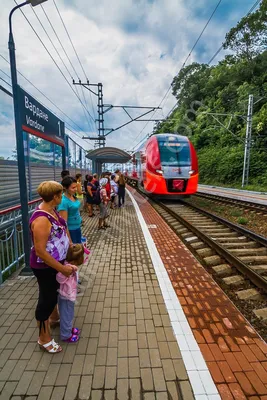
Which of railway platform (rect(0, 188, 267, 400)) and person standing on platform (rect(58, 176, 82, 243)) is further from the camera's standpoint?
person standing on platform (rect(58, 176, 82, 243))

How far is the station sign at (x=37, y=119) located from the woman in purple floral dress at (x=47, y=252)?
2.27 metres

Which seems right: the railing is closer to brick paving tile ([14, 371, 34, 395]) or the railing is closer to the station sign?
the station sign

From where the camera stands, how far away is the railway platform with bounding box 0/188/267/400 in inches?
77.1

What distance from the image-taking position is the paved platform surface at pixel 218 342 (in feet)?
6.53

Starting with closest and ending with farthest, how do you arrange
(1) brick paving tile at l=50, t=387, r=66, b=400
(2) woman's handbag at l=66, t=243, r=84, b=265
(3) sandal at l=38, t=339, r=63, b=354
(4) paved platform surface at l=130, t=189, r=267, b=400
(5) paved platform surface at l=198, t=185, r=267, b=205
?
(1) brick paving tile at l=50, t=387, r=66, b=400
(4) paved platform surface at l=130, t=189, r=267, b=400
(3) sandal at l=38, t=339, r=63, b=354
(2) woman's handbag at l=66, t=243, r=84, b=265
(5) paved platform surface at l=198, t=185, r=267, b=205

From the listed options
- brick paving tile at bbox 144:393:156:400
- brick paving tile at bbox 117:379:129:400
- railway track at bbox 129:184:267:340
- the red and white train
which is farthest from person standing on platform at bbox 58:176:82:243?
the red and white train

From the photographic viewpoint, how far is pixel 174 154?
1054 centimetres

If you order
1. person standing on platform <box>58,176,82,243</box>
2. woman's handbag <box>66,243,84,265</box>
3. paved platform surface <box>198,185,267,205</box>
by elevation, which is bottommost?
paved platform surface <box>198,185,267,205</box>

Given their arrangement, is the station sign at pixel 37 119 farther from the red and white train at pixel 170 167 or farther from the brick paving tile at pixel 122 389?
the red and white train at pixel 170 167

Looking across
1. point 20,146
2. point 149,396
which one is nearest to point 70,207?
point 20,146

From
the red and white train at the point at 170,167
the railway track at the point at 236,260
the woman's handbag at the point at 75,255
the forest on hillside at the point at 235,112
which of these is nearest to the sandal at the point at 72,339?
the woman's handbag at the point at 75,255

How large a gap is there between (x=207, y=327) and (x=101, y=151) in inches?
505

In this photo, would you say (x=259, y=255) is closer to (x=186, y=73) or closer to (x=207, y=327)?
(x=207, y=327)

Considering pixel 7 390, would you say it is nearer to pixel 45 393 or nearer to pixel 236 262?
pixel 45 393
